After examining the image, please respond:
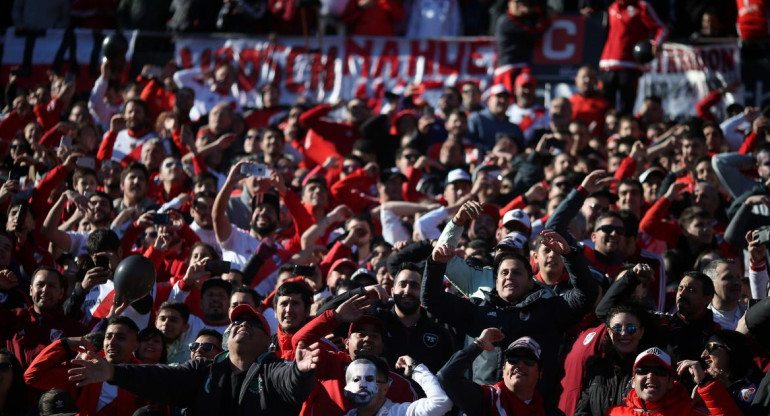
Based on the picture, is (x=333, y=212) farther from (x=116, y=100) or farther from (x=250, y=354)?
(x=116, y=100)

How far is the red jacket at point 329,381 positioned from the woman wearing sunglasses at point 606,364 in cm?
101

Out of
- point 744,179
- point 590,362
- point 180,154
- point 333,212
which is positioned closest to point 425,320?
point 590,362

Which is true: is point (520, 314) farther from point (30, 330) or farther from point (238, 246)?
point (238, 246)

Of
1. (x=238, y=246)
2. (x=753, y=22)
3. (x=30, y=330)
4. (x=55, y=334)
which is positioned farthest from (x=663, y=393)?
(x=753, y=22)

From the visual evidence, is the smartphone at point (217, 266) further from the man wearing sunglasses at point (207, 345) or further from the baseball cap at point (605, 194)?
the baseball cap at point (605, 194)

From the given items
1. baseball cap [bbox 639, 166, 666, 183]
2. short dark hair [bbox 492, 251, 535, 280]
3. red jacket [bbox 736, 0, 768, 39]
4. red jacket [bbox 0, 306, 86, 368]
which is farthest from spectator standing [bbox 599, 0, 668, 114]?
red jacket [bbox 0, 306, 86, 368]

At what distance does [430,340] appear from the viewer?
27.8 ft

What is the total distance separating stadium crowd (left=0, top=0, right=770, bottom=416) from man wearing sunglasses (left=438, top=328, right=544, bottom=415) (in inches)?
0.6

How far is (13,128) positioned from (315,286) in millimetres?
5817

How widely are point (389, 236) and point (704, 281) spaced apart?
371cm

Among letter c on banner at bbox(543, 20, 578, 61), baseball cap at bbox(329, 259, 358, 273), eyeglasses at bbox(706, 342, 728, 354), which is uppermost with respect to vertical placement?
letter c on banner at bbox(543, 20, 578, 61)

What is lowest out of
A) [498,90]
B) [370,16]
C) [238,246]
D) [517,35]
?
[238,246]

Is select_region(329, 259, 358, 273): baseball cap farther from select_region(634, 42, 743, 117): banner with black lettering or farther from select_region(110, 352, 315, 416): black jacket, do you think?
select_region(634, 42, 743, 117): banner with black lettering

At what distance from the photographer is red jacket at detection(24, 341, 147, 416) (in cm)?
820
